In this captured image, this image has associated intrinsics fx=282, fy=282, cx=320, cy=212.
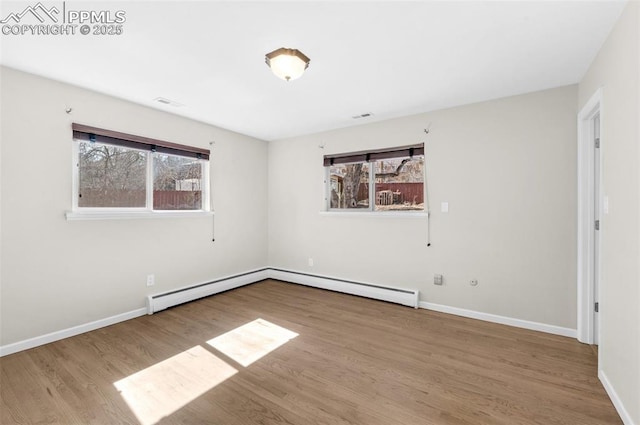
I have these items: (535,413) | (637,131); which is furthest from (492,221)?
(535,413)

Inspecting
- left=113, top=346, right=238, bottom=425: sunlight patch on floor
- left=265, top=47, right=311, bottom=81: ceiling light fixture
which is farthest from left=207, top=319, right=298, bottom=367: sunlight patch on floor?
left=265, top=47, right=311, bottom=81: ceiling light fixture

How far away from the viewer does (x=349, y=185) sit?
14.1 ft

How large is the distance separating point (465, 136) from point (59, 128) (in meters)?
4.18

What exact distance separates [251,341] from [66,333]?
1762mm

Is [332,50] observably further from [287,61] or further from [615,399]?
[615,399]

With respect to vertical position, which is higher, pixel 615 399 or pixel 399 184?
pixel 399 184

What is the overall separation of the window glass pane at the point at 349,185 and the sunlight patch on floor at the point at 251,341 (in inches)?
81.9

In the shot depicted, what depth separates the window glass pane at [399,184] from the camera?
3.64 metres

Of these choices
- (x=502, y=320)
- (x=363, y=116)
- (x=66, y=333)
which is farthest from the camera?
(x=363, y=116)

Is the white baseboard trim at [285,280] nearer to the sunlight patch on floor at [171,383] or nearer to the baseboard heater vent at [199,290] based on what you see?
the baseboard heater vent at [199,290]

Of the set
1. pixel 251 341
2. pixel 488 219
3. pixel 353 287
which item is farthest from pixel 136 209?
pixel 488 219

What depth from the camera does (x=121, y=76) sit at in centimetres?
254

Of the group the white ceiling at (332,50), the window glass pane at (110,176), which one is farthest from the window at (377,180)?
the window glass pane at (110,176)

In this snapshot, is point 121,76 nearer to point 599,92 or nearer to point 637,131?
point 637,131
